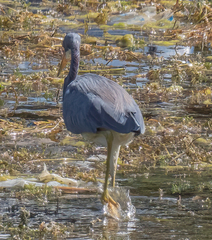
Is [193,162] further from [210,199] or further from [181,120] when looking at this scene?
[181,120]

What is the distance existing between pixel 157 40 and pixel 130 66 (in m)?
2.75

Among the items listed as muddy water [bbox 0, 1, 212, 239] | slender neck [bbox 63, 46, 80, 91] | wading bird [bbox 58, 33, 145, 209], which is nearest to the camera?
muddy water [bbox 0, 1, 212, 239]

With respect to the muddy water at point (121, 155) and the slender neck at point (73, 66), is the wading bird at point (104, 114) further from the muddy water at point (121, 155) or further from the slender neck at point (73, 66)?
the muddy water at point (121, 155)

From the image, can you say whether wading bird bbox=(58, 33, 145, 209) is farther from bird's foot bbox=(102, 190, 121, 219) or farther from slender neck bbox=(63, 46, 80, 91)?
slender neck bbox=(63, 46, 80, 91)

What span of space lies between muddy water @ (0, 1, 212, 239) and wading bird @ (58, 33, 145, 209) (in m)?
0.49

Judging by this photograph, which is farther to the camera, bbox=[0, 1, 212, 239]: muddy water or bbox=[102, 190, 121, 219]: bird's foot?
bbox=[102, 190, 121, 219]: bird's foot

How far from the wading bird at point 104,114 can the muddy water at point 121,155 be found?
490 millimetres

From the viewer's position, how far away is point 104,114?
490 centimetres

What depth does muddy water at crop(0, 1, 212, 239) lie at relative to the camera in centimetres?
458

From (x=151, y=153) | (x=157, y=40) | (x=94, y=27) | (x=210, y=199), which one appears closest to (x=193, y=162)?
(x=151, y=153)

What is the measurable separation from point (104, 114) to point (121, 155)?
1.68 metres

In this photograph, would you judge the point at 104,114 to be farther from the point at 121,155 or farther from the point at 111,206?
the point at 121,155

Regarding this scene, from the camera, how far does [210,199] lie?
519 cm

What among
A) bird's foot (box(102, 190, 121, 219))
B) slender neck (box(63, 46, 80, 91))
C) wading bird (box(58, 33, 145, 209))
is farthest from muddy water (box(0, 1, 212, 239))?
slender neck (box(63, 46, 80, 91))
